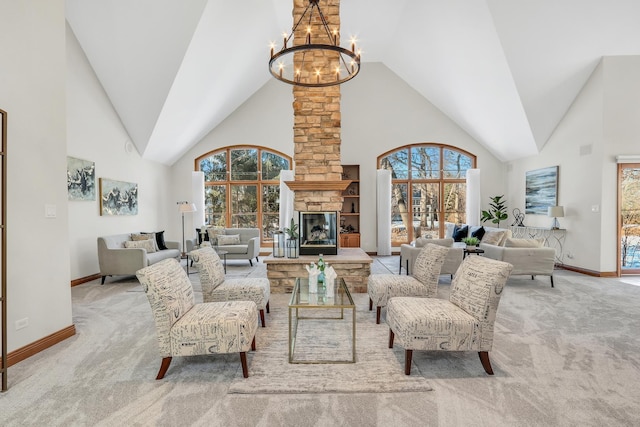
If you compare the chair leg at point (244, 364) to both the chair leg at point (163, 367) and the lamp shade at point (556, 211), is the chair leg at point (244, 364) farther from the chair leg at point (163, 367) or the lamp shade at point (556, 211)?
the lamp shade at point (556, 211)

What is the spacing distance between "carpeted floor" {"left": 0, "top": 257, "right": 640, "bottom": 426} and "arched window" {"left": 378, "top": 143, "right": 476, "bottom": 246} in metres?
5.54

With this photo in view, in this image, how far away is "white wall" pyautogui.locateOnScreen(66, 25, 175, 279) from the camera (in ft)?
17.6

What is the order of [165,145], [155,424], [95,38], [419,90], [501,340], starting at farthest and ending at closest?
[419,90]
[165,145]
[95,38]
[501,340]
[155,424]

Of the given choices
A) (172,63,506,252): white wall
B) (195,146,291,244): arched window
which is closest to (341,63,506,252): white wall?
(172,63,506,252): white wall

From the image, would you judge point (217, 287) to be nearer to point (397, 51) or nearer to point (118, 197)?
point (118, 197)

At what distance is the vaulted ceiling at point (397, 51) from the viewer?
16.3 feet

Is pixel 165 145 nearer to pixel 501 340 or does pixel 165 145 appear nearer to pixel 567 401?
pixel 501 340

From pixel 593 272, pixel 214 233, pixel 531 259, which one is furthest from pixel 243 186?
pixel 593 272

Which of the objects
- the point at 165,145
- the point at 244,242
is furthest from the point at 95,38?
the point at 244,242

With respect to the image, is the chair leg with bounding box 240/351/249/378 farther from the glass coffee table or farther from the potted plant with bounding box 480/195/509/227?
the potted plant with bounding box 480/195/509/227

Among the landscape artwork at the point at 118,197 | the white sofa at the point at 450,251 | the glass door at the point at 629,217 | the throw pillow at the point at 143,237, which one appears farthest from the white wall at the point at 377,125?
the landscape artwork at the point at 118,197

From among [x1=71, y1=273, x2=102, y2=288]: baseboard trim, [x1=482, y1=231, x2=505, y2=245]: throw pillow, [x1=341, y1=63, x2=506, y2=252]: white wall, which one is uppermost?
[x1=341, y1=63, x2=506, y2=252]: white wall

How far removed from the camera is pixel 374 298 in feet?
11.9

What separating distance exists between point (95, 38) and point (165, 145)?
8.68ft
